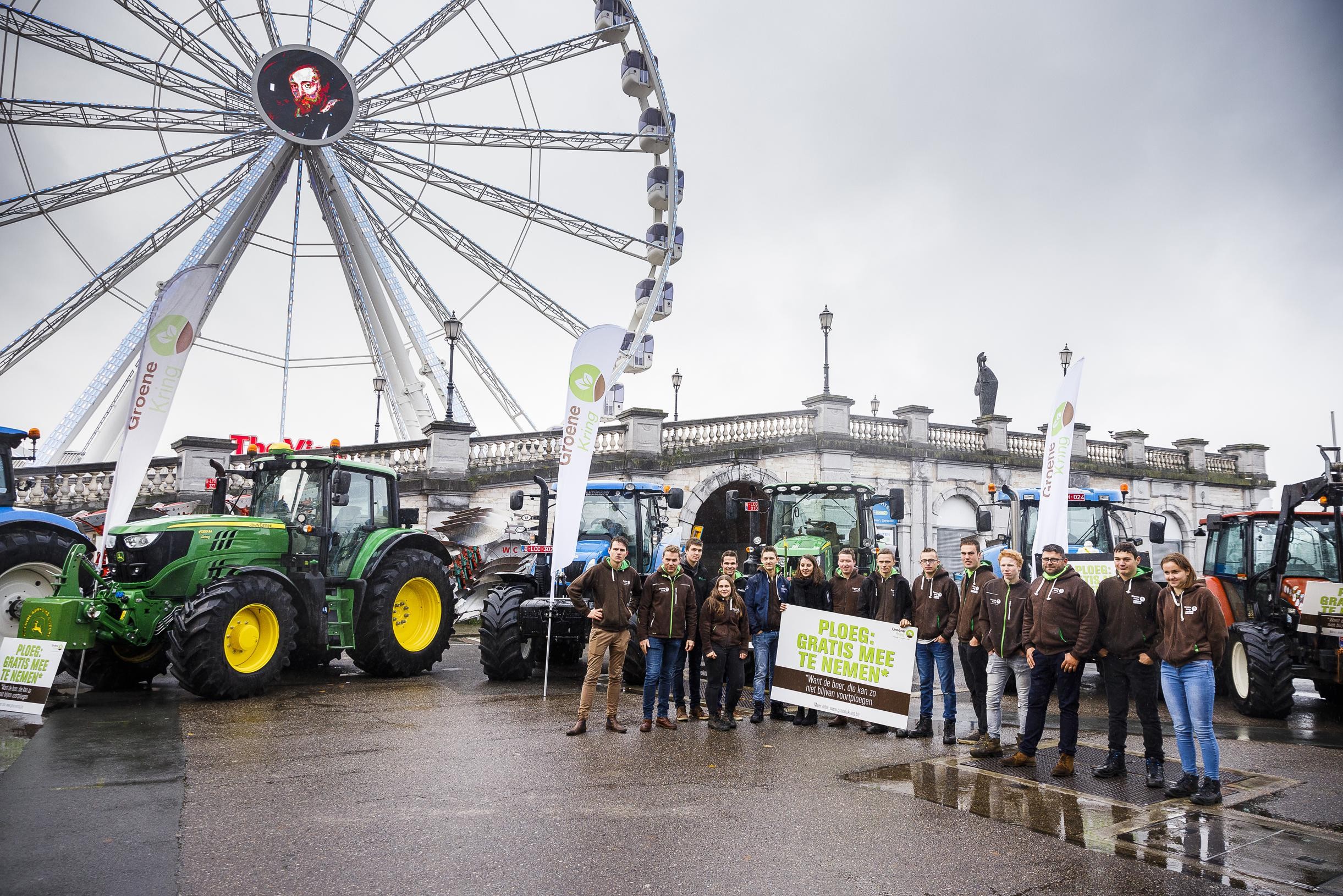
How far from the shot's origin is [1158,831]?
18.5 feet

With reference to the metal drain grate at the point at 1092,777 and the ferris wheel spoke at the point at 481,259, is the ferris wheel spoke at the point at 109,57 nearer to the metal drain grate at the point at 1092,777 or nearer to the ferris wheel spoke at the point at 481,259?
the ferris wheel spoke at the point at 481,259

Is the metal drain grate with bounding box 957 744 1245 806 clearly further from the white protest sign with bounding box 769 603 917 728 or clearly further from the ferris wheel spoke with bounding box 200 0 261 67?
the ferris wheel spoke with bounding box 200 0 261 67

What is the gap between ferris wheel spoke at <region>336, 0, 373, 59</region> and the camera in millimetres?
23641

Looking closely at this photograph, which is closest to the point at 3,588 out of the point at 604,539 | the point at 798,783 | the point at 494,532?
the point at 604,539

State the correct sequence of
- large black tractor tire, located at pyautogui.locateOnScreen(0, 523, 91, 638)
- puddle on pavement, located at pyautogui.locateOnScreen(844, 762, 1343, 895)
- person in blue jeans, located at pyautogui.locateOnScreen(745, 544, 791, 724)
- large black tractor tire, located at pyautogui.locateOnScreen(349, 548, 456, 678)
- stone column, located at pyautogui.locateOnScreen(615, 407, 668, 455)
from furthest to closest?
stone column, located at pyautogui.locateOnScreen(615, 407, 668, 455), large black tractor tire, located at pyautogui.locateOnScreen(349, 548, 456, 678), large black tractor tire, located at pyautogui.locateOnScreen(0, 523, 91, 638), person in blue jeans, located at pyautogui.locateOnScreen(745, 544, 791, 724), puddle on pavement, located at pyautogui.locateOnScreen(844, 762, 1343, 895)

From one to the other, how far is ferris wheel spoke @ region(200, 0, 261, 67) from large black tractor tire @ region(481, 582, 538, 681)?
17.4 meters

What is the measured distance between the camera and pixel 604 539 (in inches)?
500

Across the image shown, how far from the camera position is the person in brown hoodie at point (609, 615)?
8555mm

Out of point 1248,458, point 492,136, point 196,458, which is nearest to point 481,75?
point 492,136

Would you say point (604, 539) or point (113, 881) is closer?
point (113, 881)

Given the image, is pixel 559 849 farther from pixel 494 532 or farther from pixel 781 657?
pixel 494 532

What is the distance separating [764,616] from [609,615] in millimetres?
1841

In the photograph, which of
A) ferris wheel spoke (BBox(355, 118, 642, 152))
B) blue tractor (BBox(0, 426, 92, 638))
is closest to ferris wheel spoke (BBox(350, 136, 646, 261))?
ferris wheel spoke (BBox(355, 118, 642, 152))

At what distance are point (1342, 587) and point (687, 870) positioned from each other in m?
7.98
